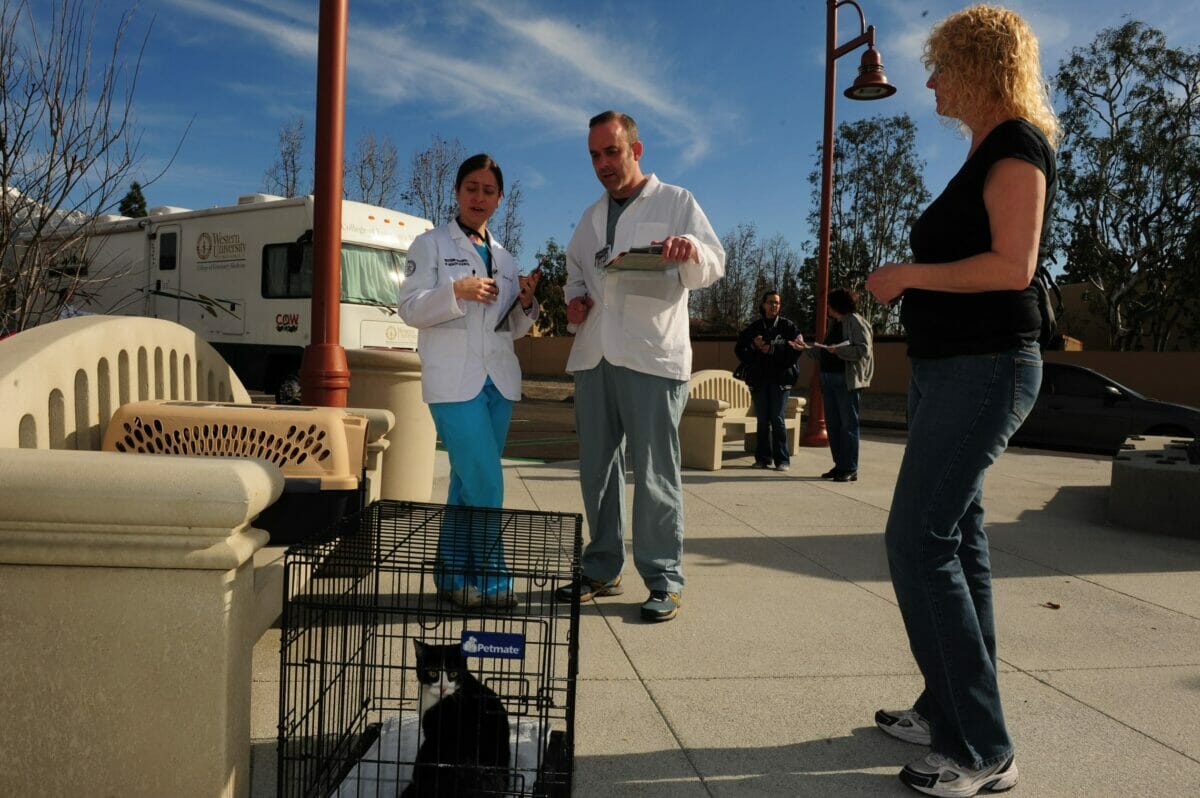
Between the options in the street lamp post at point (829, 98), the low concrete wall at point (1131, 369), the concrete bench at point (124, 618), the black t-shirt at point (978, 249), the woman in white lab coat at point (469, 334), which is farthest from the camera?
the low concrete wall at point (1131, 369)

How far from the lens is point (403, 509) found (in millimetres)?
2592

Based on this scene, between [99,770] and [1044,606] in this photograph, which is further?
[1044,606]

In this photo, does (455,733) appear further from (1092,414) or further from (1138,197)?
(1138,197)

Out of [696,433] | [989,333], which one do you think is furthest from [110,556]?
[696,433]

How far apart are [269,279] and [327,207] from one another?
436 inches

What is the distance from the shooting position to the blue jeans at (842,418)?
8.37 m

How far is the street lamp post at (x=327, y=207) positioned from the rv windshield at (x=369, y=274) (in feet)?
31.3

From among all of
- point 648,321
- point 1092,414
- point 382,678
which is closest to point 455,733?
point 382,678

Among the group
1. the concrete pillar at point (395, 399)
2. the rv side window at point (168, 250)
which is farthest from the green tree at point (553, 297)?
the concrete pillar at point (395, 399)

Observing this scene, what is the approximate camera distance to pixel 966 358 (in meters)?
2.24

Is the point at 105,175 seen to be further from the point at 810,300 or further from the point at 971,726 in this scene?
the point at 810,300

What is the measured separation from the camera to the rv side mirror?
46.0 ft

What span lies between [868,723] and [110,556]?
7.52 ft

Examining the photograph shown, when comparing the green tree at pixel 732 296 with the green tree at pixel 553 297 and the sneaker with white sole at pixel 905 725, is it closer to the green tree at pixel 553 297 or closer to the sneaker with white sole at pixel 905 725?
the green tree at pixel 553 297
